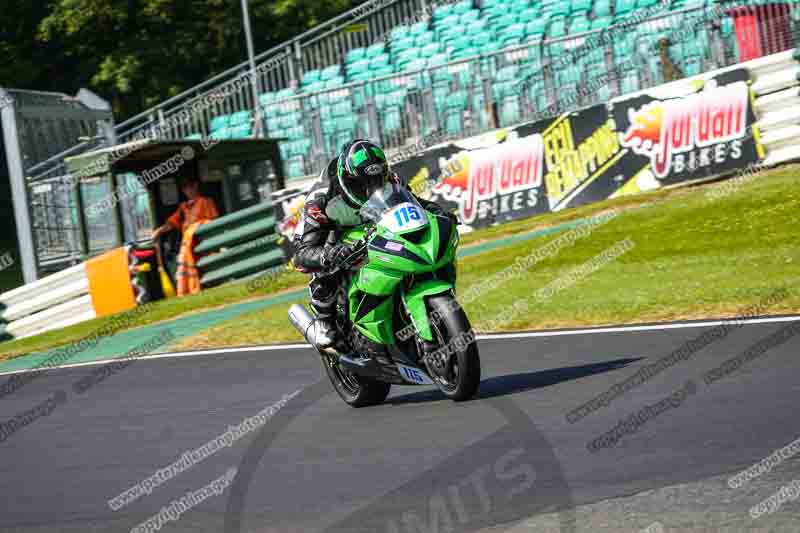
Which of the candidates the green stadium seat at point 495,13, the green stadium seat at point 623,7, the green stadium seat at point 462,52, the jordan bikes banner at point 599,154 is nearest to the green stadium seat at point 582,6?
the green stadium seat at point 623,7

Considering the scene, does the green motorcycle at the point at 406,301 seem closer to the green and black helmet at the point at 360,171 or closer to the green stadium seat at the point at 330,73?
the green and black helmet at the point at 360,171

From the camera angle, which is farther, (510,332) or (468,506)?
(510,332)

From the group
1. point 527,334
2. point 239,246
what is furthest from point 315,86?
point 527,334

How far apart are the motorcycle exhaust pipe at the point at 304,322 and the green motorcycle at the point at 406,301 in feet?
1.22

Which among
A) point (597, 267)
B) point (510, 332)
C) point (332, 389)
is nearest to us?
point (332, 389)

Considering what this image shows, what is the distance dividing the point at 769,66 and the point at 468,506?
41.1 ft

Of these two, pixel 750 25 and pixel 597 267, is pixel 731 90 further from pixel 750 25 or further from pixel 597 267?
pixel 597 267

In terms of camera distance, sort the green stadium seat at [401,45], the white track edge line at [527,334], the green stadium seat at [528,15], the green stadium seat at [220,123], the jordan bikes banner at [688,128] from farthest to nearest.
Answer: the green stadium seat at [401,45]
the green stadium seat at [220,123]
the green stadium seat at [528,15]
the jordan bikes banner at [688,128]
the white track edge line at [527,334]

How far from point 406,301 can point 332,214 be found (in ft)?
3.37

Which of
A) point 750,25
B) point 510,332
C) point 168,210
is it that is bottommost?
point 510,332

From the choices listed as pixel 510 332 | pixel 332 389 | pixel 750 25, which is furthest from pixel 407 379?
pixel 750 25

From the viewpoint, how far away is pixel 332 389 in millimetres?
9328

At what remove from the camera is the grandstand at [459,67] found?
18.2 meters

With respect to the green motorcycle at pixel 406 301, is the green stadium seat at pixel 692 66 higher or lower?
higher
